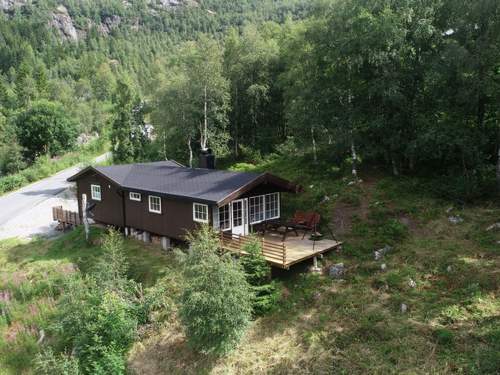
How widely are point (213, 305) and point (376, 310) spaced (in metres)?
4.65

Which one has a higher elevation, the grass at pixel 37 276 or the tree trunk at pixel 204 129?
the tree trunk at pixel 204 129

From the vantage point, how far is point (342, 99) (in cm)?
2091

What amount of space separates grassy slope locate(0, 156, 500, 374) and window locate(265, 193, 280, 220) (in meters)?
2.50

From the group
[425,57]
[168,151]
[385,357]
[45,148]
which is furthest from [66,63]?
[385,357]

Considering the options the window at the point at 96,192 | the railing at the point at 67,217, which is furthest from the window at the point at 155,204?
the railing at the point at 67,217

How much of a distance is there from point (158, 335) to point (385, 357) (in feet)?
22.5

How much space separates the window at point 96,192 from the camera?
810 inches

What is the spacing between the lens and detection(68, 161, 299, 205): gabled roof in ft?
49.8

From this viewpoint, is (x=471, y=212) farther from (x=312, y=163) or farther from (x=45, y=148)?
(x=45, y=148)

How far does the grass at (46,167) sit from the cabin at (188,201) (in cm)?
1894

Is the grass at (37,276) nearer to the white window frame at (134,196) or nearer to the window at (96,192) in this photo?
the window at (96,192)

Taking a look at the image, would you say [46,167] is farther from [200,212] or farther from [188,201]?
[200,212]

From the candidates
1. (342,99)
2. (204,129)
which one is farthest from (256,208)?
(204,129)

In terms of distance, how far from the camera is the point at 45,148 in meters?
43.8
